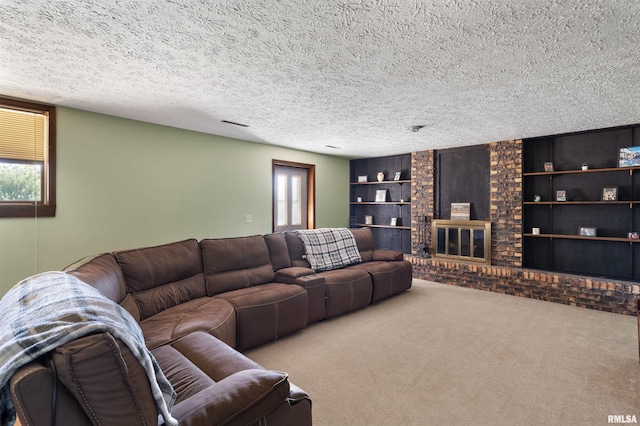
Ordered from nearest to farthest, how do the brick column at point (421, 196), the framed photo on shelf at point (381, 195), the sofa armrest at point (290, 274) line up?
1. the sofa armrest at point (290, 274)
2. the brick column at point (421, 196)
3. the framed photo on shelf at point (381, 195)

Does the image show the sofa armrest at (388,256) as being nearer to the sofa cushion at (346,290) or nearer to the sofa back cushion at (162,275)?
the sofa cushion at (346,290)

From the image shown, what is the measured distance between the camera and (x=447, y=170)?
591 cm

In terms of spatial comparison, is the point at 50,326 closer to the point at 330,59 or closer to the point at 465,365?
the point at 330,59

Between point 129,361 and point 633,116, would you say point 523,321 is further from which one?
point 129,361

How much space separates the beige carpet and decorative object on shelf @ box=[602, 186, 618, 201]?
1.54 meters

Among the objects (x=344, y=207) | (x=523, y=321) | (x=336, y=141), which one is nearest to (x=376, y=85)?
(x=336, y=141)

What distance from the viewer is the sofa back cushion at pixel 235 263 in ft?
10.7

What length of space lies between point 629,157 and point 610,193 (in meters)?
0.50

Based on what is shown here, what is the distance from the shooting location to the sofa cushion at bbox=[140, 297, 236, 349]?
2.16 meters

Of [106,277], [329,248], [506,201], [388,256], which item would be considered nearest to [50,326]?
[106,277]

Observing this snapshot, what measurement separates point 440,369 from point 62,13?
138 inches

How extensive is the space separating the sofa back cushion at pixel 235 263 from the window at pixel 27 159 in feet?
5.64

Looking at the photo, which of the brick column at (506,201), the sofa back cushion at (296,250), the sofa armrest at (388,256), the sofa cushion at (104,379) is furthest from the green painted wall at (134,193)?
the brick column at (506,201)

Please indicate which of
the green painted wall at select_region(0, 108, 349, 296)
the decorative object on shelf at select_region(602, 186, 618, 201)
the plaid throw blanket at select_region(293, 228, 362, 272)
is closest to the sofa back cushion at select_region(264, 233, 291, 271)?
the plaid throw blanket at select_region(293, 228, 362, 272)
